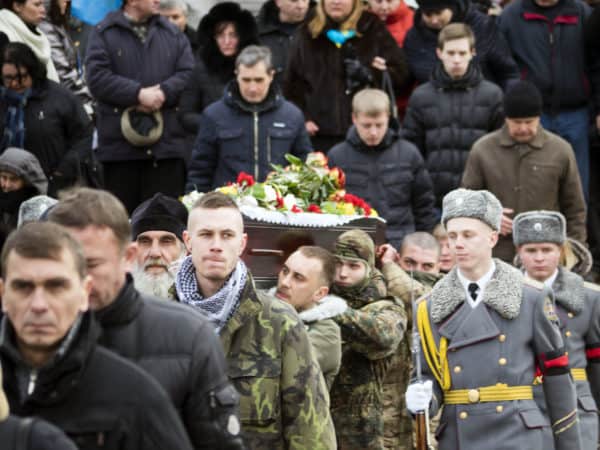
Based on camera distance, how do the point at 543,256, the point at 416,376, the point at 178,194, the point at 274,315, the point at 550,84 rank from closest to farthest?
the point at 274,315
the point at 416,376
the point at 543,256
the point at 178,194
the point at 550,84

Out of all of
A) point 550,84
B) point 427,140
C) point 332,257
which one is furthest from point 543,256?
point 550,84

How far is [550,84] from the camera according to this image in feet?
51.1

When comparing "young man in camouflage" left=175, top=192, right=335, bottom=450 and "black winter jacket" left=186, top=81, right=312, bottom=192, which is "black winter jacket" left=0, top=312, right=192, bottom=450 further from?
"black winter jacket" left=186, top=81, right=312, bottom=192

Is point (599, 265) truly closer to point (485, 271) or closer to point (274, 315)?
point (485, 271)

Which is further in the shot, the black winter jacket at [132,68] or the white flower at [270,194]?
the black winter jacket at [132,68]

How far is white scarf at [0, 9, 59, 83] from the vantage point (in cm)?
1393

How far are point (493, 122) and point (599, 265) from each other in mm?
1739

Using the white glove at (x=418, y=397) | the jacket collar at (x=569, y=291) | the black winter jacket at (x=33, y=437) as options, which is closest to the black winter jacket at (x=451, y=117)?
the jacket collar at (x=569, y=291)

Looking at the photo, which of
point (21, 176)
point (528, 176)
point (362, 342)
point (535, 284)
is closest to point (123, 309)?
point (362, 342)

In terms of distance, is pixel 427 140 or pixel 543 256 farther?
pixel 427 140

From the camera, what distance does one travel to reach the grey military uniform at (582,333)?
415 inches

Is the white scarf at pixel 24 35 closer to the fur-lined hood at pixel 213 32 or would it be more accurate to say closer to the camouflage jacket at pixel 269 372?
the fur-lined hood at pixel 213 32

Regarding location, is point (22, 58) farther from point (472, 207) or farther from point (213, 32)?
point (472, 207)

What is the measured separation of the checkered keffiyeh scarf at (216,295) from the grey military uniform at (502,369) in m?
1.91
